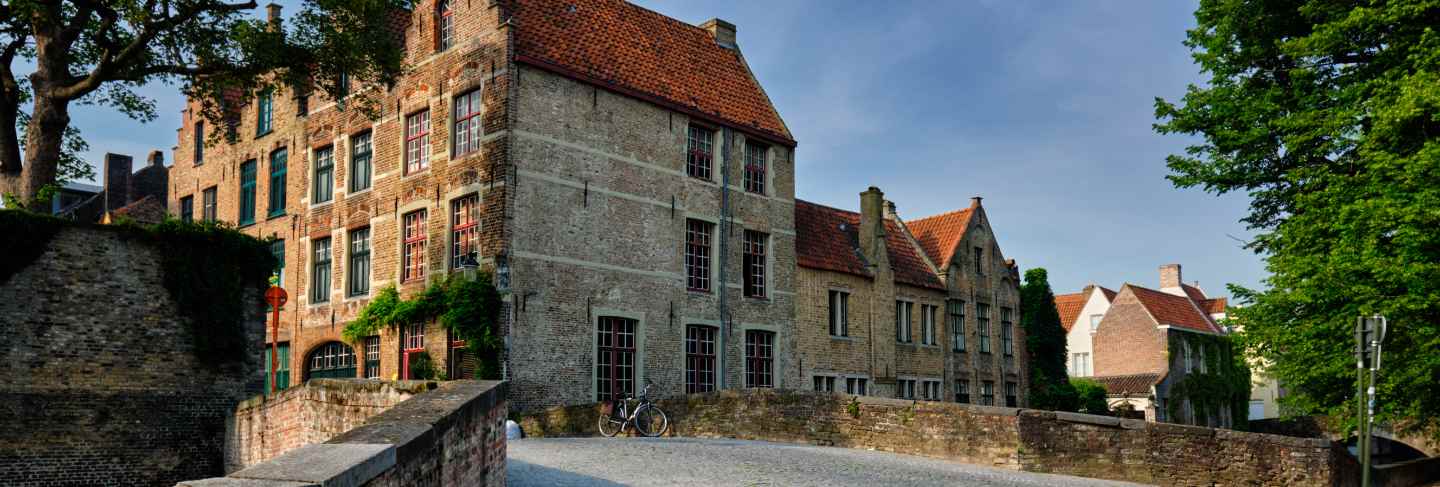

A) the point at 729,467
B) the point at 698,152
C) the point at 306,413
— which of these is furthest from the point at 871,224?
the point at 306,413

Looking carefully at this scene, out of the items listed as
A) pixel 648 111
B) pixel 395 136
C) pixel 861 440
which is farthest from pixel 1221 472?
pixel 395 136

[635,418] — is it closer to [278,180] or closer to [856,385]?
[856,385]

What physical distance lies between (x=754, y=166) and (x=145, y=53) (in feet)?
42.3

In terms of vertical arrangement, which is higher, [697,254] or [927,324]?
[697,254]

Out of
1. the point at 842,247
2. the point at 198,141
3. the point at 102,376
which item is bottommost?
the point at 102,376

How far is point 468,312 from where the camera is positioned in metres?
21.2

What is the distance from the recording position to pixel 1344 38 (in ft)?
67.9

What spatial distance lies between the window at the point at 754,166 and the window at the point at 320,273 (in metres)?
9.41

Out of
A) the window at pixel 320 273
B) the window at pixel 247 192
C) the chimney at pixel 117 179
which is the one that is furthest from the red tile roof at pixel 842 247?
the chimney at pixel 117 179

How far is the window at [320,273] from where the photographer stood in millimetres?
26016

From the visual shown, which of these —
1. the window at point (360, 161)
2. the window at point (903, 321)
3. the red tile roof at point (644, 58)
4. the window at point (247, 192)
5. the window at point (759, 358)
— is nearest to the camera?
the red tile roof at point (644, 58)

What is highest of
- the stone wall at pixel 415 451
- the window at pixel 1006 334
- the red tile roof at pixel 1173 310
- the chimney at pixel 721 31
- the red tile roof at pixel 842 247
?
the chimney at pixel 721 31

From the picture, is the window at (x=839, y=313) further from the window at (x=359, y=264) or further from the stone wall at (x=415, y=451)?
the stone wall at (x=415, y=451)

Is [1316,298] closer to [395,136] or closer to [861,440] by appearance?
[861,440]
